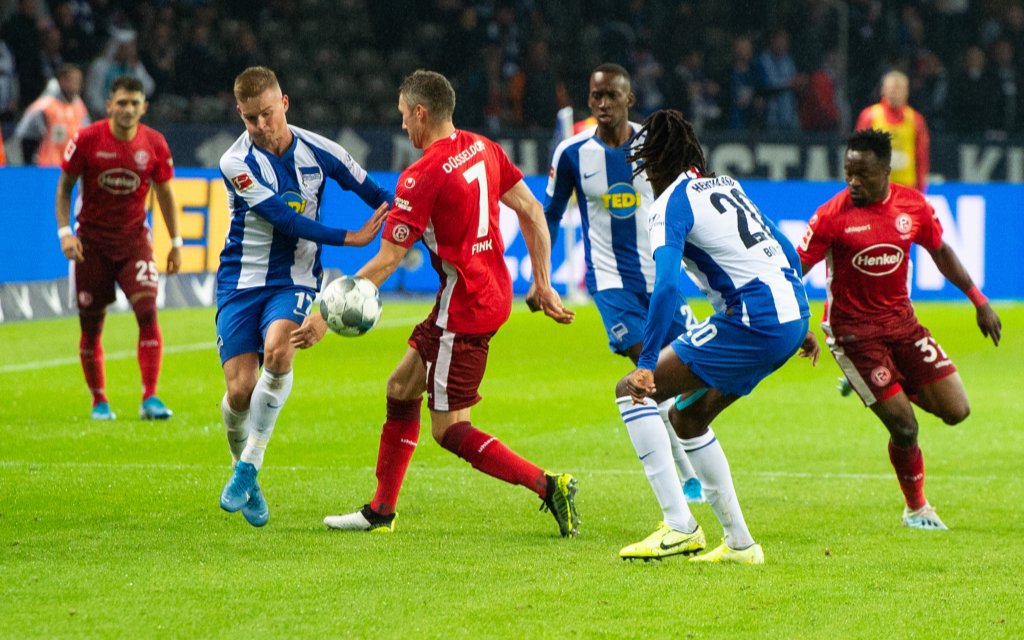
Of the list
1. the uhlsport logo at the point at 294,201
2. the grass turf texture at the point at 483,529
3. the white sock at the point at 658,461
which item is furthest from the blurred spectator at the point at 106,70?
the white sock at the point at 658,461

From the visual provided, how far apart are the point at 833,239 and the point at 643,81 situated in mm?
15703

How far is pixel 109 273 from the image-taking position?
10.9 m

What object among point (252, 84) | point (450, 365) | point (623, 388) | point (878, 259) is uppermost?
point (252, 84)

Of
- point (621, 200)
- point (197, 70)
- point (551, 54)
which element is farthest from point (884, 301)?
point (551, 54)

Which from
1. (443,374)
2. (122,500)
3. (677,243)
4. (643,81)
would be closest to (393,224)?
(443,374)

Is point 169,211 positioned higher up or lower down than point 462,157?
lower down

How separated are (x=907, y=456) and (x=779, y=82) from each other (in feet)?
52.7

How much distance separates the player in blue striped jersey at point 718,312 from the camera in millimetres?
6117

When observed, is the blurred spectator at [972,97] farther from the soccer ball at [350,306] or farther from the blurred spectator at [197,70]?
the soccer ball at [350,306]

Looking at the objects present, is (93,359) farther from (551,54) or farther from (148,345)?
(551,54)

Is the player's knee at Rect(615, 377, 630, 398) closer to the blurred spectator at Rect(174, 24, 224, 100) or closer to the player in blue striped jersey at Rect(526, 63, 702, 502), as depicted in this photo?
the player in blue striped jersey at Rect(526, 63, 702, 502)

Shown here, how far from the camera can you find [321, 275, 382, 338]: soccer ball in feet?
21.1

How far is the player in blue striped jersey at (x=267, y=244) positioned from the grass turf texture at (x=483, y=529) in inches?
20.2

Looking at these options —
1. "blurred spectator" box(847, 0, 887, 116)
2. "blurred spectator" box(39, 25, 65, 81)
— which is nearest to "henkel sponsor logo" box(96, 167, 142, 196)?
"blurred spectator" box(39, 25, 65, 81)
